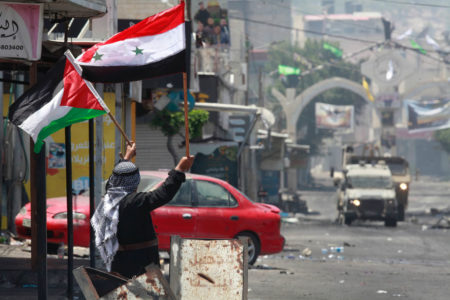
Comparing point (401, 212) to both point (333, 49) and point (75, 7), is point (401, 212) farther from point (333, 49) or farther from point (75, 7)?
point (333, 49)

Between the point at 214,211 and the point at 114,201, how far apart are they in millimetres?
8648

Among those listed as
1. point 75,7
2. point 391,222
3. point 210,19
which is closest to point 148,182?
point 75,7

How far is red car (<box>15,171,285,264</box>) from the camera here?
15750mm

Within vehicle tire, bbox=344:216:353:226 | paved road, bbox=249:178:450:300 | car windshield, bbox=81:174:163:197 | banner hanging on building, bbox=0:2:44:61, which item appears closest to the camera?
A: banner hanging on building, bbox=0:2:44:61

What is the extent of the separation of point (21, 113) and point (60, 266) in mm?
4585

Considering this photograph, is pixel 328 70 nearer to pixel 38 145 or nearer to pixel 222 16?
pixel 222 16

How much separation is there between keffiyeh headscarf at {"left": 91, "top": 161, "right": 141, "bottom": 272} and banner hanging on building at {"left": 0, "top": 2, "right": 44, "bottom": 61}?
6.72 ft

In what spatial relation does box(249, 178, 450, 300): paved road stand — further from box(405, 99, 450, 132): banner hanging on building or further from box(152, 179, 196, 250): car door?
box(405, 99, 450, 132): banner hanging on building

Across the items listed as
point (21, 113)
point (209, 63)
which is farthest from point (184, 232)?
point (209, 63)

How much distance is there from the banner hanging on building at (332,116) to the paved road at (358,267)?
6516 cm

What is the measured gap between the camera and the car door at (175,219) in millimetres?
16344

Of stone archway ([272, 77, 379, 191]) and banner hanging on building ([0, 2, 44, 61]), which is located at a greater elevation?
stone archway ([272, 77, 379, 191])

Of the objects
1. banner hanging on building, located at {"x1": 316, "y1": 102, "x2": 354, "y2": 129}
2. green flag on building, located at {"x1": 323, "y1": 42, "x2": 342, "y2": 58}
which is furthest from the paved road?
green flag on building, located at {"x1": 323, "y1": 42, "x2": 342, "y2": 58}

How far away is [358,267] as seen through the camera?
17.4m
